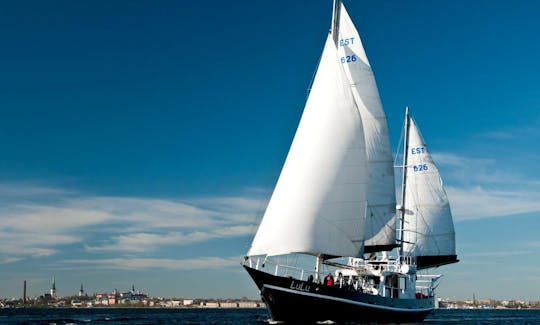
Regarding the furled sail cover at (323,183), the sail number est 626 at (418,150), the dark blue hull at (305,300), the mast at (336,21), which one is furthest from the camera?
the sail number est 626 at (418,150)

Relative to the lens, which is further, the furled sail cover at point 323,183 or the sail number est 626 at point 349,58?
the sail number est 626 at point 349,58

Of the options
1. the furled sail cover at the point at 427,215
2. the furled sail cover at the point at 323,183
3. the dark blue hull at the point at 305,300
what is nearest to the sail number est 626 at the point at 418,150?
A: the furled sail cover at the point at 427,215

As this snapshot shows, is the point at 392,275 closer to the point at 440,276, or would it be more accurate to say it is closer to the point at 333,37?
the point at 440,276

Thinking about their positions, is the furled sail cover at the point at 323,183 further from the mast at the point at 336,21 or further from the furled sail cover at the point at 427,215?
the furled sail cover at the point at 427,215

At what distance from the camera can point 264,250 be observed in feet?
172

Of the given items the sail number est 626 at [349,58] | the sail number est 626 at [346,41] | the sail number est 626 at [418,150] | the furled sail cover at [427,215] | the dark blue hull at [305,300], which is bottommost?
the dark blue hull at [305,300]

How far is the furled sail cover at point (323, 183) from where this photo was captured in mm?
52594

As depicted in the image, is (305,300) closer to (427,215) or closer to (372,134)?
(372,134)

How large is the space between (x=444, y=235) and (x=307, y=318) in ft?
103

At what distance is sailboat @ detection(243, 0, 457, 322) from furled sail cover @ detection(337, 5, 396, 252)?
0.32 ft

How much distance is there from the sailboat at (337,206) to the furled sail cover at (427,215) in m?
13.1

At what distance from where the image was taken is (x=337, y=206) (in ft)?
178

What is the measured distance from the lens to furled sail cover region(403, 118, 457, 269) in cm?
7831

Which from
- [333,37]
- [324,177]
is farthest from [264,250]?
[333,37]
